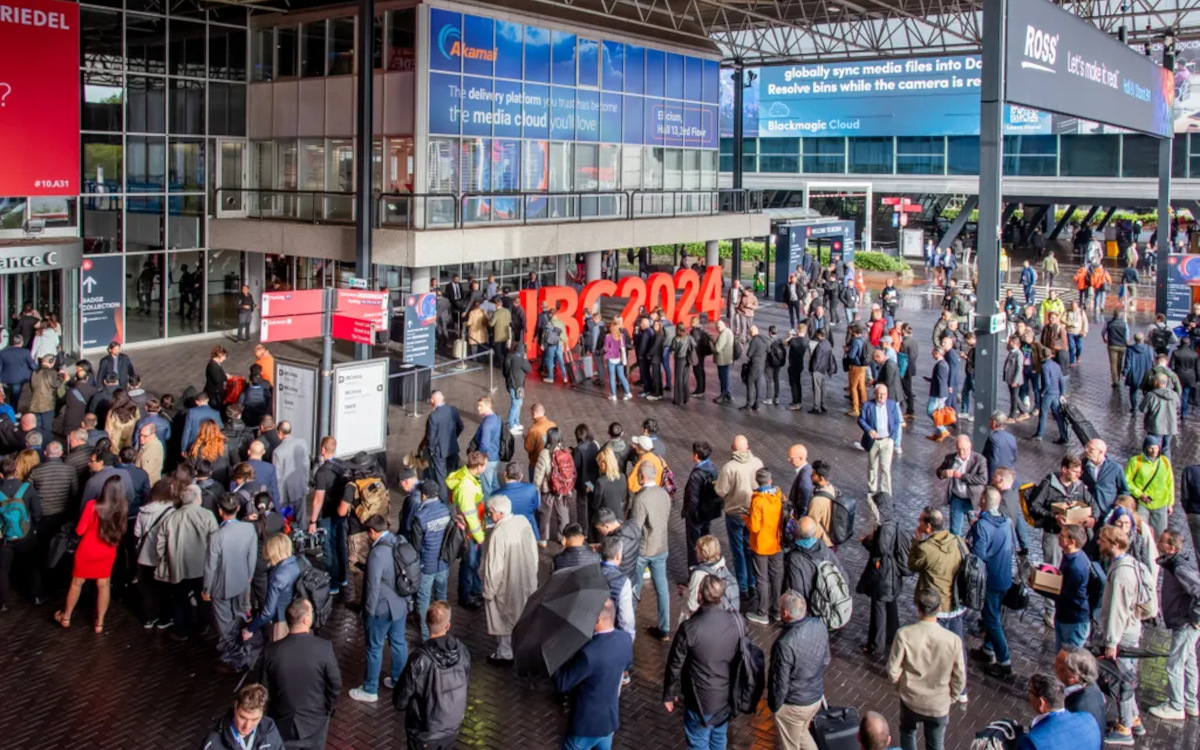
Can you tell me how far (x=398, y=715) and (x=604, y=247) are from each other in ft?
65.7

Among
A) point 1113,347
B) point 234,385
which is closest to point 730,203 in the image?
point 1113,347

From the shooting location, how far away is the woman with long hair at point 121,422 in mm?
13195

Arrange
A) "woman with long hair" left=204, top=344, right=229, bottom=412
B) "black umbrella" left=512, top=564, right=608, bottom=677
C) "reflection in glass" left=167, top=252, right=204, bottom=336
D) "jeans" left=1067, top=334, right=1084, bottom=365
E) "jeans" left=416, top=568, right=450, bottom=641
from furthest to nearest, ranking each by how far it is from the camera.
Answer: "reflection in glass" left=167, top=252, right=204, bottom=336, "jeans" left=1067, top=334, right=1084, bottom=365, "woman with long hair" left=204, top=344, right=229, bottom=412, "jeans" left=416, top=568, right=450, bottom=641, "black umbrella" left=512, top=564, right=608, bottom=677

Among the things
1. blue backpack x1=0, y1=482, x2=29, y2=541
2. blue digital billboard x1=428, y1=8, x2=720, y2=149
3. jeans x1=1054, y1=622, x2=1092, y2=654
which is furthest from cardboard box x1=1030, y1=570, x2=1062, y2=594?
blue digital billboard x1=428, y1=8, x2=720, y2=149

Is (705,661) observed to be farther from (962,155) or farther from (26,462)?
(962,155)

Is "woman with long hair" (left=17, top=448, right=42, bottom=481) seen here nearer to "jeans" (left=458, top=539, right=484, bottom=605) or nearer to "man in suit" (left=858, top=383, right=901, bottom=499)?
"jeans" (left=458, top=539, right=484, bottom=605)

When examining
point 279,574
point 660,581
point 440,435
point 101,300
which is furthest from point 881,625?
point 101,300

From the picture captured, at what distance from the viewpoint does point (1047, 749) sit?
612cm

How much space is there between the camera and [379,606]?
8594 millimetres

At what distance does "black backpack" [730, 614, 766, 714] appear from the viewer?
24.1 feet

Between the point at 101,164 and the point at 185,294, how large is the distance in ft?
11.3

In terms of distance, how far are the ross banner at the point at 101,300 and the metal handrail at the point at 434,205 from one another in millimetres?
2980

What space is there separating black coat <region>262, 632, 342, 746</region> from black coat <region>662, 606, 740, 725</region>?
2167 millimetres

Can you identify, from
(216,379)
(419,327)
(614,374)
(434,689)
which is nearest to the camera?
(434,689)
